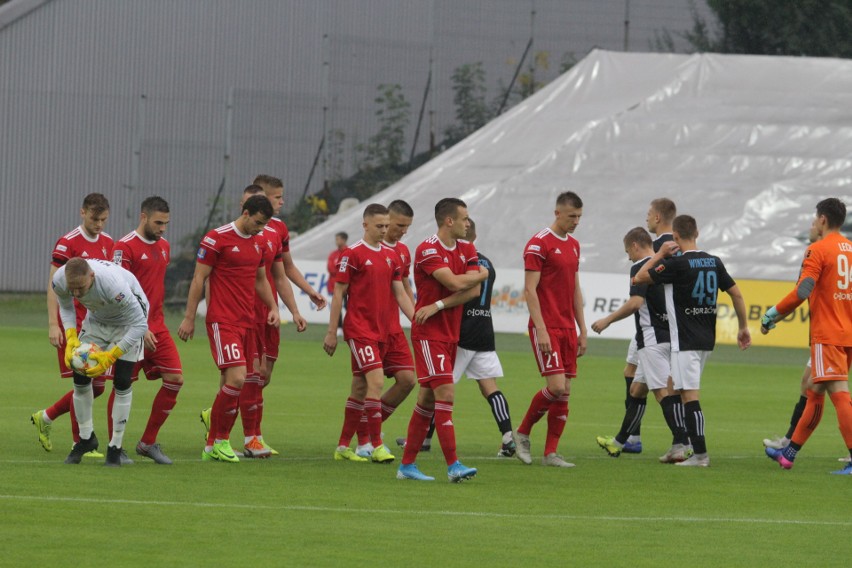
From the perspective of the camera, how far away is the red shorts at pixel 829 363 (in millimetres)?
11867

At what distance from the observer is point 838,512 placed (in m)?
9.88

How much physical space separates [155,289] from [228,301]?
0.69m

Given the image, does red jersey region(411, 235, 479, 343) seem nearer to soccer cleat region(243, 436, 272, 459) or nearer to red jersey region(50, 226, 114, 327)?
soccer cleat region(243, 436, 272, 459)

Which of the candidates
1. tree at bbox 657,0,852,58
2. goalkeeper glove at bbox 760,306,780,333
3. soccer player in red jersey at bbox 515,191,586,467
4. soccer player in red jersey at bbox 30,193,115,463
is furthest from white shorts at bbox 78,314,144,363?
tree at bbox 657,0,852,58

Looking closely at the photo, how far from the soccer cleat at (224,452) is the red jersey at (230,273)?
98 centimetres

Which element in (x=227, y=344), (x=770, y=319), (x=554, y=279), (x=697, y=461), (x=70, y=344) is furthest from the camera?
(x=697, y=461)

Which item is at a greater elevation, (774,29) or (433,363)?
(774,29)

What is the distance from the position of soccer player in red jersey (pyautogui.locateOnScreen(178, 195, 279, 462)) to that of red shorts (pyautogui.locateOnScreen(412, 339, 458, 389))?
171 cm

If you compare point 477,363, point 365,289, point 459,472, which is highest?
point 365,289

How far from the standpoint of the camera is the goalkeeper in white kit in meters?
10.8

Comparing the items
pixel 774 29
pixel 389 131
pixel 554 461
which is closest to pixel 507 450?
pixel 554 461

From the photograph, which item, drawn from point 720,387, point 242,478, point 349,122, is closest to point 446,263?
point 242,478

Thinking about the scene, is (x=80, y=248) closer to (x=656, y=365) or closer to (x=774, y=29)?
(x=656, y=365)

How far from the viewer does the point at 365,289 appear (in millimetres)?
12219
